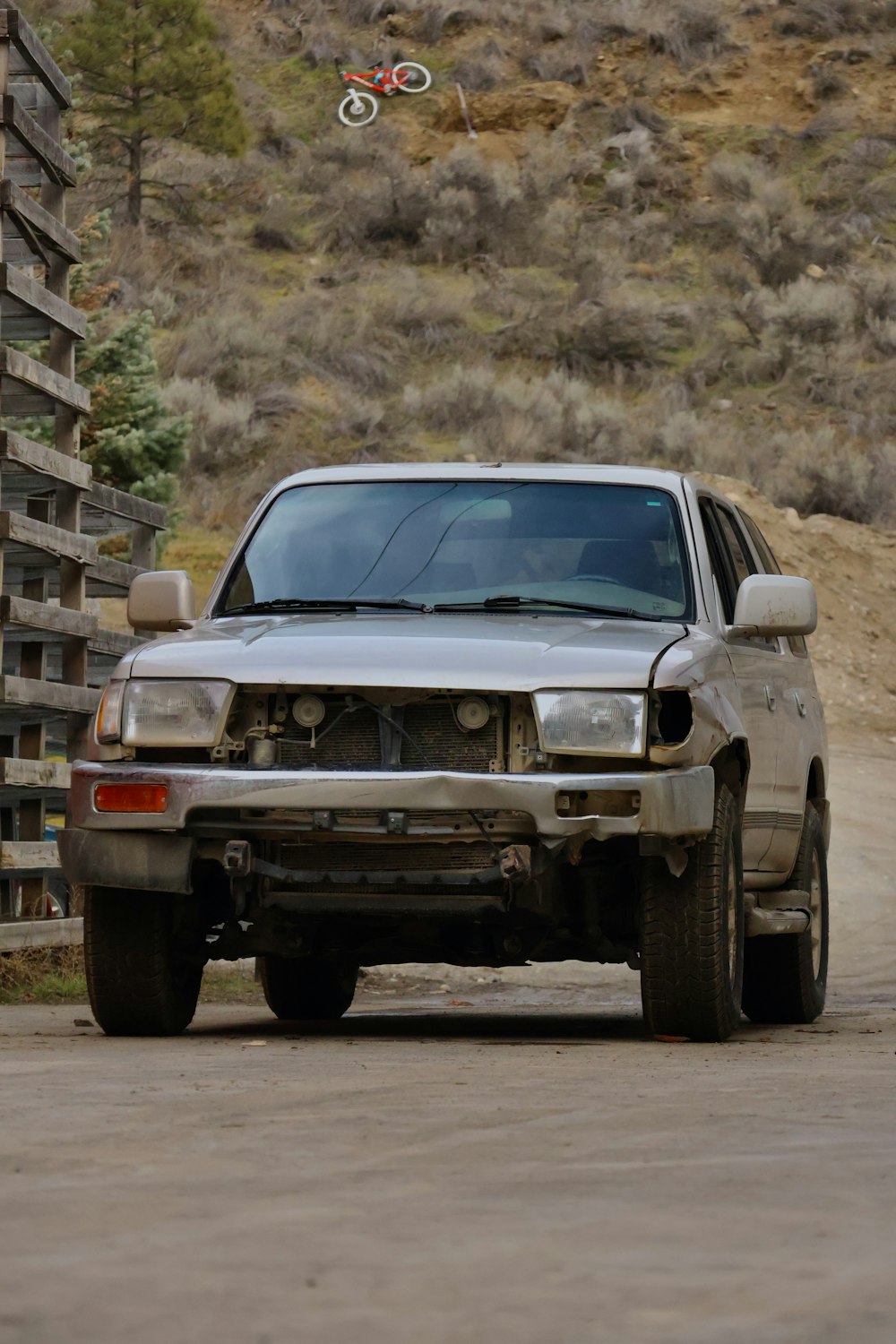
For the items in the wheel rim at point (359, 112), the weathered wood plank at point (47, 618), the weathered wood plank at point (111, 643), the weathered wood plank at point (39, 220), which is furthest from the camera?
the wheel rim at point (359, 112)

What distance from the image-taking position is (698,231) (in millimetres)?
48062

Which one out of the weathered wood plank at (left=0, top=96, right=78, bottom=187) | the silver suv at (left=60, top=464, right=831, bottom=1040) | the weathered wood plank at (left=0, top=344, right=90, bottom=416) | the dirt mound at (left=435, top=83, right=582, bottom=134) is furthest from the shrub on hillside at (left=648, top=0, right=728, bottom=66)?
the silver suv at (left=60, top=464, right=831, bottom=1040)

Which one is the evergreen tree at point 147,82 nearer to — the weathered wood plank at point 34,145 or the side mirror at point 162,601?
the weathered wood plank at point 34,145

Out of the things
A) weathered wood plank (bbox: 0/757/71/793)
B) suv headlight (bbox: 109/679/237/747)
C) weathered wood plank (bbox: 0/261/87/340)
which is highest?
weathered wood plank (bbox: 0/261/87/340)

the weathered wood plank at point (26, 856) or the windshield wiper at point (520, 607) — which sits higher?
the windshield wiper at point (520, 607)

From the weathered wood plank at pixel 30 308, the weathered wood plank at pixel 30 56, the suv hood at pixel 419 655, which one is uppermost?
the weathered wood plank at pixel 30 56

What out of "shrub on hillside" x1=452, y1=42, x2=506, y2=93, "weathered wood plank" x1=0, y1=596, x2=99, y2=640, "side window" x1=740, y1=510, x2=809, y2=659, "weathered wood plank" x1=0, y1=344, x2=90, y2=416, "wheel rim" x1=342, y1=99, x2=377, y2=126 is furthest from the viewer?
"shrub on hillside" x1=452, y1=42, x2=506, y2=93

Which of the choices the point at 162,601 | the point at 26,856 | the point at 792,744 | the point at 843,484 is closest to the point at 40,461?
the point at 26,856

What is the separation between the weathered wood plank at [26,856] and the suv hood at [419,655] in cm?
359

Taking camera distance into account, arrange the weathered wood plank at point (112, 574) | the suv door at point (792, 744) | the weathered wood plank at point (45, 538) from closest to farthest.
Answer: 1. the suv door at point (792, 744)
2. the weathered wood plank at point (45, 538)
3. the weathered wood plank at point (112, 574)

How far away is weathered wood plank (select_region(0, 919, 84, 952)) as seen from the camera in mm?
10633

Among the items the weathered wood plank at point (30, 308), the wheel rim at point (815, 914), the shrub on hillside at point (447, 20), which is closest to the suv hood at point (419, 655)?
the wheel rim at point (815, 914)

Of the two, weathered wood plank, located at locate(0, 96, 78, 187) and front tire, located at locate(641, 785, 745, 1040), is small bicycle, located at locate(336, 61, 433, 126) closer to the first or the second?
weathered wood plank, located at locate(0, 96, 78, 187)

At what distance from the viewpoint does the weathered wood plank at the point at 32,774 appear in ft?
35.3
